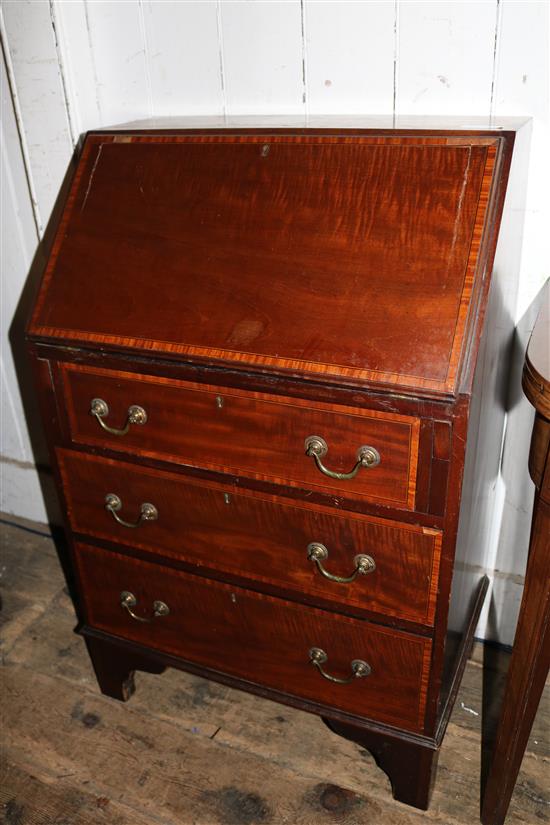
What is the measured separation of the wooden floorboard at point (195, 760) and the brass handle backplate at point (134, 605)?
31 centimetres

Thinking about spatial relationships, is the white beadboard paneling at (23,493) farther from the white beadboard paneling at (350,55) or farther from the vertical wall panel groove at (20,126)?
the white beadboard paneling at (350,55)

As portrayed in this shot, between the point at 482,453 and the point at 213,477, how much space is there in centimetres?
52

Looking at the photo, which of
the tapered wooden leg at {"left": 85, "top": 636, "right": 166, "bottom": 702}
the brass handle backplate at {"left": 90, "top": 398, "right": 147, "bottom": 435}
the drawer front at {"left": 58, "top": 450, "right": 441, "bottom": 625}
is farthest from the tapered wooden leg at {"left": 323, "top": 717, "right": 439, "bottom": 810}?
the brass handle backplate at {"left": 90, "top": 398, "right": 147, "bottom": 435}

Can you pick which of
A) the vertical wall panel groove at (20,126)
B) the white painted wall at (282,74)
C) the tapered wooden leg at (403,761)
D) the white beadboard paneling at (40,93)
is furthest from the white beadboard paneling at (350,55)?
the tapered wooden leg at (403,761)

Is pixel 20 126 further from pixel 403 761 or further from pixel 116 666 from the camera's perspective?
pixel 403 761

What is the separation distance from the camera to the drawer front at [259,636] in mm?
1325

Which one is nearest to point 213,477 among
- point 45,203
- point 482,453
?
point 482,453

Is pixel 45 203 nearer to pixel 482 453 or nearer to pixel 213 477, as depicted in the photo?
pixel 213 477

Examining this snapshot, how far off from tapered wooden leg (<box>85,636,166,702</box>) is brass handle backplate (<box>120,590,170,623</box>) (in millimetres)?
120

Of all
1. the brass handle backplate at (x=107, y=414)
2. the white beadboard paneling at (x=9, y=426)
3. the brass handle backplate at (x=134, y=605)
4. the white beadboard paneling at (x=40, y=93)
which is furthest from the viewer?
the white beadboard paneling at (x=9, y=426)

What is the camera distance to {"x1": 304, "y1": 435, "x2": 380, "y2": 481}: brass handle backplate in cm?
112

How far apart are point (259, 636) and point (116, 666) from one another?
0.46 m

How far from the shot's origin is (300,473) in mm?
1213

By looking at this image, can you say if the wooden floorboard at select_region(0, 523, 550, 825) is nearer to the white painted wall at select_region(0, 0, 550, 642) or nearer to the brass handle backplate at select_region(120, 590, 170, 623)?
the brass handle backplate at select_region(120, 590, 170, 623)
